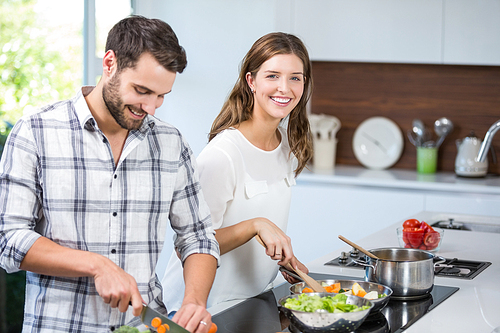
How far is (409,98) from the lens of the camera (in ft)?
13.2

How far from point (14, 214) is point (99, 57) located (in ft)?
8.17

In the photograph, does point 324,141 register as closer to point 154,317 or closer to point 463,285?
point 463,285

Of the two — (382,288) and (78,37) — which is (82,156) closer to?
(382,288)

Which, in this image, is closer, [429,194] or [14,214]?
[14,214]

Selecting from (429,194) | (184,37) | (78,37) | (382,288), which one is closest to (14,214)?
(382,288)

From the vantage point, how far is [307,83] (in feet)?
6.66

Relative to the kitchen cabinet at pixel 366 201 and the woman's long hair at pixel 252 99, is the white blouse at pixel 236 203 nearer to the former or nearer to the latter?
Answer: the woman's long hair at pixel 252 99

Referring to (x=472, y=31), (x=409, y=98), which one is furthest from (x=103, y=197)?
(x=409, y=98)

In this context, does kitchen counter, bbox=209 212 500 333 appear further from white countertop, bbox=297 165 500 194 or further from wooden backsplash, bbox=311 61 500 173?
wooden backsplash, bbox=311 61 500 173

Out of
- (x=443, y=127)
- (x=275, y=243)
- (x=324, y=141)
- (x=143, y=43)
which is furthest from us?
(x=324, y=141)

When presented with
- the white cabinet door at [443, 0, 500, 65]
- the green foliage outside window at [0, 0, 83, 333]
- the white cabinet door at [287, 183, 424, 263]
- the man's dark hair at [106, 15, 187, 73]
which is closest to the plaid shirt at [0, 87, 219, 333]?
the man's dark hair at [106, 15, 187, 73]

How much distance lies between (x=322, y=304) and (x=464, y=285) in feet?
2.09

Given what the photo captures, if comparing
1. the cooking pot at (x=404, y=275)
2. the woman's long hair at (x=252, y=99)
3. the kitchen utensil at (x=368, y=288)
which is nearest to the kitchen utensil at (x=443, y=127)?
the woman's long hair at (x=252, y=99)

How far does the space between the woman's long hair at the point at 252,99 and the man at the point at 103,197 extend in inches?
19.5
